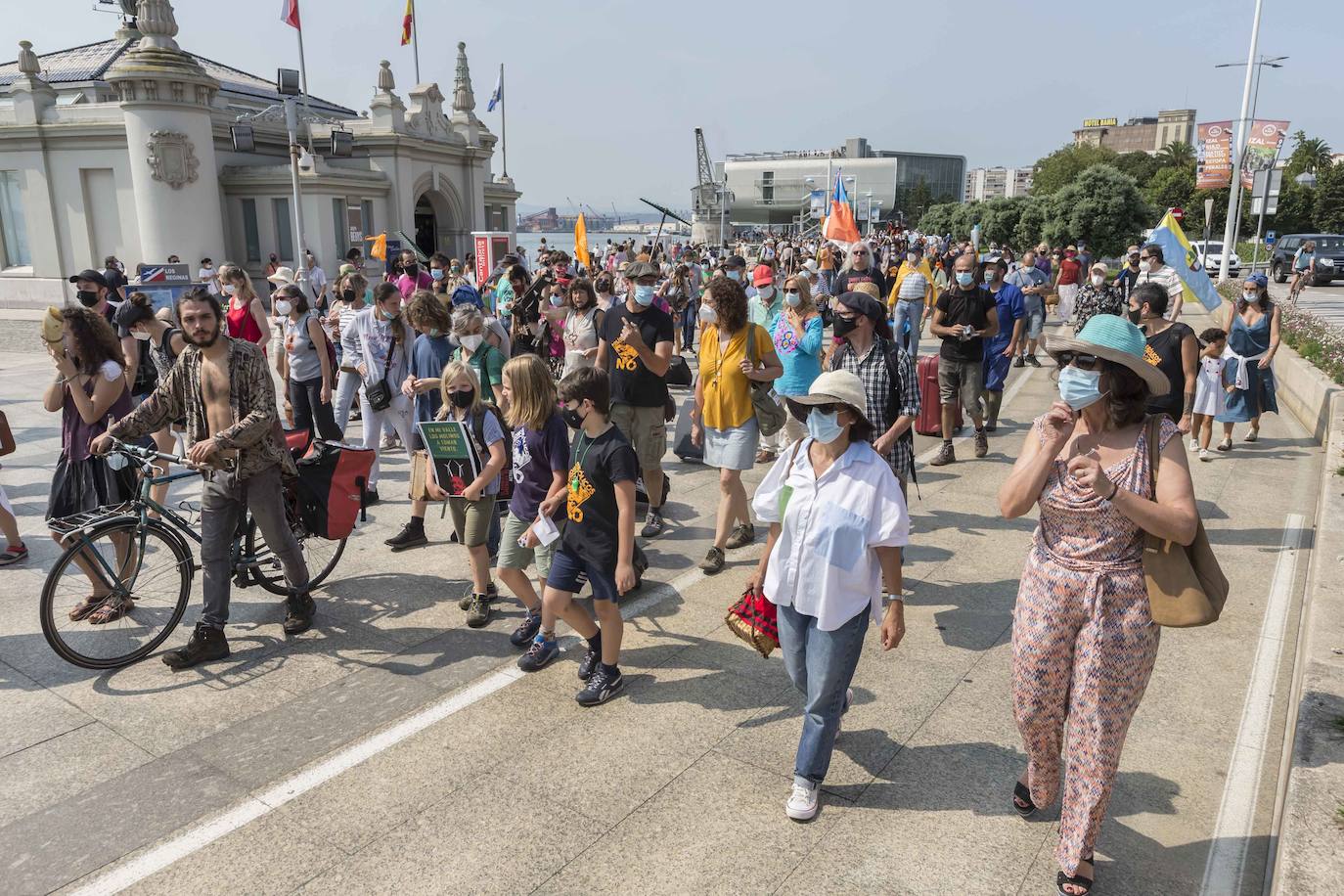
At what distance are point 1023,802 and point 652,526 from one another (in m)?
3.86

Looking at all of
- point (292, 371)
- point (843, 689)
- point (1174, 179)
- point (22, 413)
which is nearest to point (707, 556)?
point (843, 689)

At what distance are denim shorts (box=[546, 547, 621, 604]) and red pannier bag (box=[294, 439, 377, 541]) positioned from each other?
1818mm

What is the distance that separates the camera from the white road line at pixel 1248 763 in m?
3.27

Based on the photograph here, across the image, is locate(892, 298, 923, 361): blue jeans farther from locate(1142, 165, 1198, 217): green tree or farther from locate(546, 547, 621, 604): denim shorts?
locate(1142, 165, 1198, 217): green tree

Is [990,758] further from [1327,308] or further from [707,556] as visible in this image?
[1327,308]

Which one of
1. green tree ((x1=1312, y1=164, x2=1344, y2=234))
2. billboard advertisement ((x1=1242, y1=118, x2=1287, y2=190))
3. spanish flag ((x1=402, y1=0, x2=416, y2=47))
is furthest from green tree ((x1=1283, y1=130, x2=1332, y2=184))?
spanish flag ((x1=402, y1=0, x2=416, y2=47))

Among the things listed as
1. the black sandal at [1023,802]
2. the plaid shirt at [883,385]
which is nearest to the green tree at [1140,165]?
the plaid shirt at [883,385]

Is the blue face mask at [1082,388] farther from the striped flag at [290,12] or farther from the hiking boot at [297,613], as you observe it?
the striped flag at [290,12]

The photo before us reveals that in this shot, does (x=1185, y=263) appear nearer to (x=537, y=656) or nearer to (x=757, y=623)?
(x=757, y=623)

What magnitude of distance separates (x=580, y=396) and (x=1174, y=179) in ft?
231

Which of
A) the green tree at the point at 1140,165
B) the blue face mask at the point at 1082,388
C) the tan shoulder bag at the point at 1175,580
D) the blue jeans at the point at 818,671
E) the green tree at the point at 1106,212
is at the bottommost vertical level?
the blue jeans at the point at 818,671

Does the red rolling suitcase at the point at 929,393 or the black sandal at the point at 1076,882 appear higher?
the red rolling suitcase at the point at 929,393

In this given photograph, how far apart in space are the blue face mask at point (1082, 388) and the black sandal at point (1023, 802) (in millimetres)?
1635

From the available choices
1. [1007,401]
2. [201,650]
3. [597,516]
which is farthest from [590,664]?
[1007,401]
